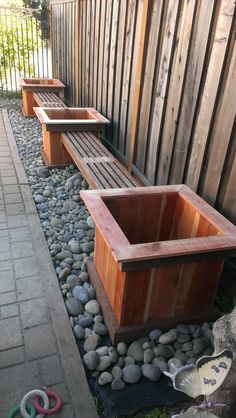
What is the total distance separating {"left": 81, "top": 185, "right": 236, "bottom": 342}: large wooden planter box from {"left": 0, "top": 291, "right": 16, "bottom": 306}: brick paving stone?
607 millimetres

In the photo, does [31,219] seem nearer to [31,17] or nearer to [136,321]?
[136,321]

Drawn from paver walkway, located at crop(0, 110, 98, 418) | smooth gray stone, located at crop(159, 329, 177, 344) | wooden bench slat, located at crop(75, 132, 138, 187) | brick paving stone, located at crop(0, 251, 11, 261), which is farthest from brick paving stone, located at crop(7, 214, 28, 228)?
smooth gray stone, located at crop(159, 329, 177, 344)

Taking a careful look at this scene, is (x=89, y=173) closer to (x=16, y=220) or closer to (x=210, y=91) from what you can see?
(x=16, y=220)

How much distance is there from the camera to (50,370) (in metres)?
2.13

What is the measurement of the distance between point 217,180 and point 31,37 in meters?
9.84

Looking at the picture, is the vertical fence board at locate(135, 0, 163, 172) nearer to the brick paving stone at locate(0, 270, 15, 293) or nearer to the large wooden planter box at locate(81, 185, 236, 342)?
the large wooden planter box at locate(81, 185, 236, 342)

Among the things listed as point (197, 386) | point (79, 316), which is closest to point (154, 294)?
point (79, 316)

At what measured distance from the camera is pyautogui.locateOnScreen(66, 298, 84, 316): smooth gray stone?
257 cm

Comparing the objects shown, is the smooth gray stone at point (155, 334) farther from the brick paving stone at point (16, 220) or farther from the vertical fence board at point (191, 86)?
the brick paving stone at point (16, 220)

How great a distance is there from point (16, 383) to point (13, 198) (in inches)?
99.8

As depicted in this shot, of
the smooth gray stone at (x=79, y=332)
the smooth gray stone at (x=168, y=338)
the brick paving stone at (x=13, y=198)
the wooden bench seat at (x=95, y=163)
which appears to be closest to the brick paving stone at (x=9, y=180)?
the brick paving stone at (x=13, y=198)

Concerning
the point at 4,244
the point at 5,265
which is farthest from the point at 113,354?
the point at 4,244

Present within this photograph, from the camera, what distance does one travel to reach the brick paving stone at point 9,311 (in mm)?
2514

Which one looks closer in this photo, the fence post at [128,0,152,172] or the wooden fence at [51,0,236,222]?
the wooden fence at [51,0,236,222]
